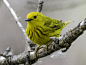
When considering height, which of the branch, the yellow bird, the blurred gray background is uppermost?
the blurred gray background

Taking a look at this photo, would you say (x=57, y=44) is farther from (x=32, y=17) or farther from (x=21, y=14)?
(x=21, y=14)

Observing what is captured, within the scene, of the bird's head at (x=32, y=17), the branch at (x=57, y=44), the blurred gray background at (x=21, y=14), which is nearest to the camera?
the branch at (x=57, y=44)

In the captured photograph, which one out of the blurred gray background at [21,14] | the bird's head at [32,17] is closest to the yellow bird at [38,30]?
the bird's head at [32,17]

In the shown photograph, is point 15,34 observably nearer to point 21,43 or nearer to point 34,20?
point 21,43

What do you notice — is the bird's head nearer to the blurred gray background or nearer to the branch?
the branch

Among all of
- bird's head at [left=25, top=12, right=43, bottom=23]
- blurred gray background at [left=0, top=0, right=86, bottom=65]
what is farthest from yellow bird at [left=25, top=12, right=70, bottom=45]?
blurred gray background at [left=0, top=0, right=86, bottom=65]

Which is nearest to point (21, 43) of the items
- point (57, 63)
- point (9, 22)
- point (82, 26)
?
point (9, 22)

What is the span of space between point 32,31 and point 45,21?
0.17m

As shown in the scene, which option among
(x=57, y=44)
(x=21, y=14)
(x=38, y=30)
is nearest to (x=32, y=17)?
(x=38, y=30)

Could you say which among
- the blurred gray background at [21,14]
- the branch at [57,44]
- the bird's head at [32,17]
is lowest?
the branch at [57,44]

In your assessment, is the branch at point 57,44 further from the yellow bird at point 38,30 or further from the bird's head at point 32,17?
the bird's head at point 32,17

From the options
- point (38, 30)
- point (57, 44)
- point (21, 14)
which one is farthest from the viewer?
point (21, 14)

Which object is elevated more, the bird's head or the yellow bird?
the bird's head

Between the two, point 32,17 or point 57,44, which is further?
point 32,17
